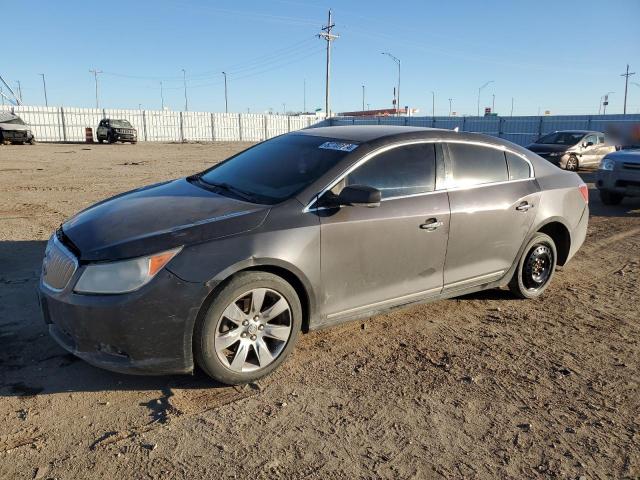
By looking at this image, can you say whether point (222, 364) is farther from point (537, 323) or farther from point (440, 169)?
point (537, 323)

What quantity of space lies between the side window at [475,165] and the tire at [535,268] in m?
0.80

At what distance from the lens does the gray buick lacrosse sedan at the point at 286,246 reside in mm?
3100

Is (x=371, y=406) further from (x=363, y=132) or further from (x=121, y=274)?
(x=363, y=132)

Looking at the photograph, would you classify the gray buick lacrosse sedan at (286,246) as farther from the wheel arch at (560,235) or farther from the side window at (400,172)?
the wheel arch at (560,235)

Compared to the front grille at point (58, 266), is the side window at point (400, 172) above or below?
above

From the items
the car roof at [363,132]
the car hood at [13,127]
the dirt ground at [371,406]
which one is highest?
the car hood at [13,127]

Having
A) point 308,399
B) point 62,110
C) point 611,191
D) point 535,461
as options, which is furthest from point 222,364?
point 62,110

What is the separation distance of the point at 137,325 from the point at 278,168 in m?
1.77

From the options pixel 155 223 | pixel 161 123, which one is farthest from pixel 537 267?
pixel 161 123

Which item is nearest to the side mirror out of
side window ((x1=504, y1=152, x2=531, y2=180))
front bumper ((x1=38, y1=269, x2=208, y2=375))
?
front bumper ((x1=38, y1=269, x2=208, y2=375))

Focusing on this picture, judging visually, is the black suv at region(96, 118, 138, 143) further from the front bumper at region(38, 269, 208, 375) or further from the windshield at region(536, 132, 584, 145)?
the front bumper at region(38, 269, 208, 375)

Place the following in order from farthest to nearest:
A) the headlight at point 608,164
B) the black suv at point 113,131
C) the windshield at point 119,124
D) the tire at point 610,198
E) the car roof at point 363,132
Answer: the windshield at point 119,124 → the black suv at point 113,131 → the tire at point 610,198 → the headlight at point 608,164 → the car roof at point 363,132

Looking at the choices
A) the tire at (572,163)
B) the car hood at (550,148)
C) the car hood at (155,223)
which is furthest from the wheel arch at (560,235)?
the car hood at (550,148)

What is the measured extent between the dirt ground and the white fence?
41198 mm
